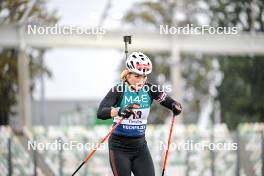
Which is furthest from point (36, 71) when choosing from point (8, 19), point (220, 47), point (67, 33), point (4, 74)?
point (220, 47)

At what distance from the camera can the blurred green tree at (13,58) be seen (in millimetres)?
7523

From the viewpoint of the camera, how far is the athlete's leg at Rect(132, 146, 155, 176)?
4.68m

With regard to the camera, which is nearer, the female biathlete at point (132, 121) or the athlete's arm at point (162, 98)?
the female biathlete at point (132, 121)

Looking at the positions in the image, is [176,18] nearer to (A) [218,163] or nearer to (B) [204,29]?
(B) [204,29]

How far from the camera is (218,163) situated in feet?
25.1

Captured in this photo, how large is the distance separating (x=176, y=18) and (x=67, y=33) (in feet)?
8.61
